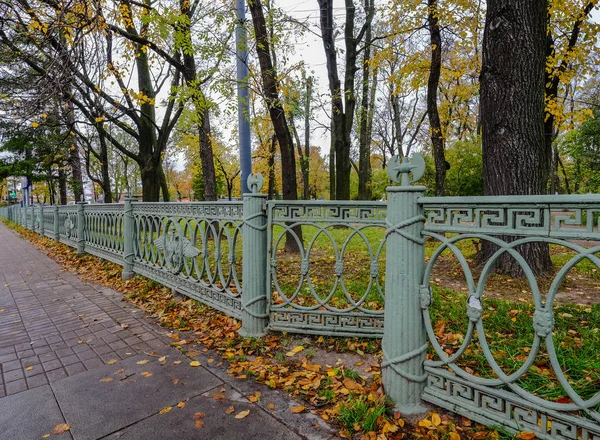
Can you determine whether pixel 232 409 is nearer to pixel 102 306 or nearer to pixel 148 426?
pixel 148 426

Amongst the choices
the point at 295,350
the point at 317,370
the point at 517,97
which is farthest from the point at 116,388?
the point at 517,97

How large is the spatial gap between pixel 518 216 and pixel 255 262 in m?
2.24

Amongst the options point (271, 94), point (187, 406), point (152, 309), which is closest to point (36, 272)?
point (152, 309)

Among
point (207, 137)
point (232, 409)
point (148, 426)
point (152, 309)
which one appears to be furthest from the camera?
point (207, 137)

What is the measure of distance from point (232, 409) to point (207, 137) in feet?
27.1

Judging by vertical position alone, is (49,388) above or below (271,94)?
below

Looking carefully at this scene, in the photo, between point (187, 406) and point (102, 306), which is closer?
point (187, 406)

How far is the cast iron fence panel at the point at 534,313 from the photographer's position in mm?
1566

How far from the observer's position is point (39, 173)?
21.5 meters

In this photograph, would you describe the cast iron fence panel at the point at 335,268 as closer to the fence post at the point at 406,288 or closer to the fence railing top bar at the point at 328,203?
the fence railing top bar at the point at 328,203

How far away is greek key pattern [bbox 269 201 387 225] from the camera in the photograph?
2.90 meters

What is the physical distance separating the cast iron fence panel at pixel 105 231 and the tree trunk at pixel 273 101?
331 centimetres

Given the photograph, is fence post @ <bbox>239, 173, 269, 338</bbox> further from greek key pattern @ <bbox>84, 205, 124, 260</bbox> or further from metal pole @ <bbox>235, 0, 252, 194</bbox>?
greek key pattern @ <bbox>84, 205, 124, 260</bbox>

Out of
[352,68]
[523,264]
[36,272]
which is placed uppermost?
[352,68]
